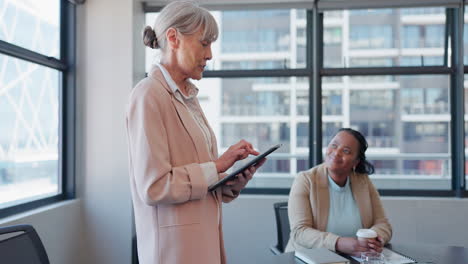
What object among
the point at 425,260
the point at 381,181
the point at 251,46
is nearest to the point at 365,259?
the point at 425,260

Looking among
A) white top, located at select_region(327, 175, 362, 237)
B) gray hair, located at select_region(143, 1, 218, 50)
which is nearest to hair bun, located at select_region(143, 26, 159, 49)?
gray hair, located at select_region(143, 1, 218, 50)

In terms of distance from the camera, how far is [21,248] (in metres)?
1.49

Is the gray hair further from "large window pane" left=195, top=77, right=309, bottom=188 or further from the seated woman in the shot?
"large window pane" left=195, top=77, right=309, bottom=188

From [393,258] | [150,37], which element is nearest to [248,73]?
[393,258]

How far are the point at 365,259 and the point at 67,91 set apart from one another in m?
2.55

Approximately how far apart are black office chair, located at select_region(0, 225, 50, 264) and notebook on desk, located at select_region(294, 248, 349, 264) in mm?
974

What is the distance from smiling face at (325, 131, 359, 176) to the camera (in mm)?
2221

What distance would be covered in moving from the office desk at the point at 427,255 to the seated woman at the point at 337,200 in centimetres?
18

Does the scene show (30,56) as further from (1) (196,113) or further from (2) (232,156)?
(2) (232,156)

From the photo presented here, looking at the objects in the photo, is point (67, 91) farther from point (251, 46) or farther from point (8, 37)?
point (251, 46)

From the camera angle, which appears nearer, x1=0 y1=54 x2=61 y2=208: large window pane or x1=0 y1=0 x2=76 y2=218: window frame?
x1=0 y1=54 x2=61 y2=208: large window pane

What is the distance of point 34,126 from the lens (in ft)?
9.02

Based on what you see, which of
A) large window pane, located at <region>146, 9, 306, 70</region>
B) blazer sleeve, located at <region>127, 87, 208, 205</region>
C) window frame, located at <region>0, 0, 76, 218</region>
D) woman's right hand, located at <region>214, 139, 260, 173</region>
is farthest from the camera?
large window pane, located at <region>146, 9, 306, 70</region>

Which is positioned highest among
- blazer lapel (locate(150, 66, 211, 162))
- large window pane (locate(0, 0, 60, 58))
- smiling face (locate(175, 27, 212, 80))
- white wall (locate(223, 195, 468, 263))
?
large window pane (locate(0, 0, 60, 58))
